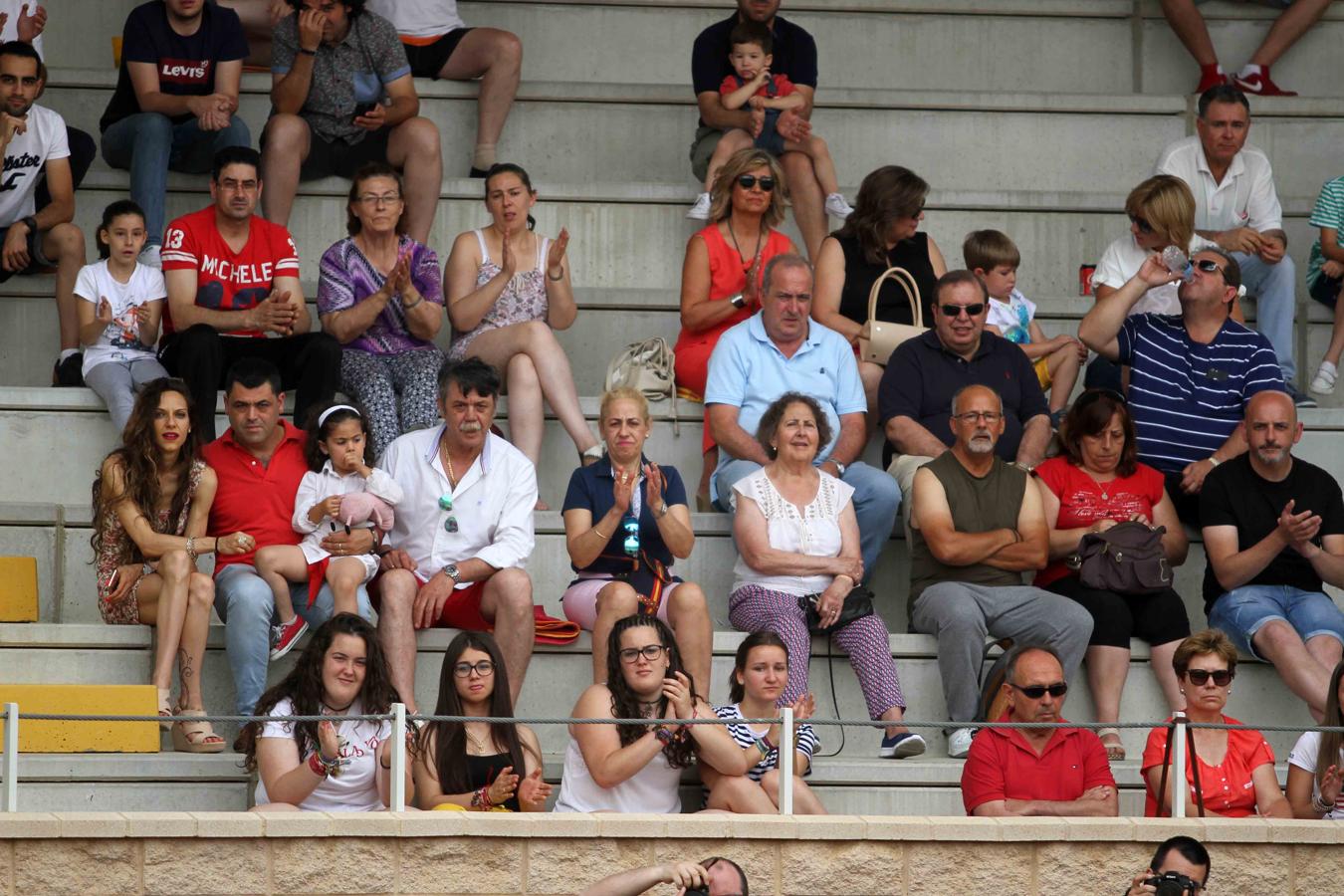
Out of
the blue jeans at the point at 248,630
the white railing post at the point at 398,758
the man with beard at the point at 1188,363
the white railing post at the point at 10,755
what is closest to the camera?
the white railing post at the point at 10,755

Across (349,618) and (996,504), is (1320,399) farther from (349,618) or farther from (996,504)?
(349,618)

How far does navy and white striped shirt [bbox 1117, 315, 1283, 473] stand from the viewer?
27.9ft

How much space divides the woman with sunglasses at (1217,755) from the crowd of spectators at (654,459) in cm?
1

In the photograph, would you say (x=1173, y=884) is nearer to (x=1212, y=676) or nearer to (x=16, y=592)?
(x=1212, y=676)

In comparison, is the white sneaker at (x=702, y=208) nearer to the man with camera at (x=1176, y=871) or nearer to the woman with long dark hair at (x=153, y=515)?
the woman with long dark hair at (x=153, y=515)

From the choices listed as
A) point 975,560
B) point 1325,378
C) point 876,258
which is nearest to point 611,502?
point 975,560

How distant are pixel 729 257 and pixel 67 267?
2523 millimetres

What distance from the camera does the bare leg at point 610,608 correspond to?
704 centimetres

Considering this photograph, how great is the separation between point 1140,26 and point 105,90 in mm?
4866

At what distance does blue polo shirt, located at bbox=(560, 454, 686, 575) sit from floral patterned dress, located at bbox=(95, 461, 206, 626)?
124cm

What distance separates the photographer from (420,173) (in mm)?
9328

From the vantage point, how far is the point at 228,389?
772 centimetres

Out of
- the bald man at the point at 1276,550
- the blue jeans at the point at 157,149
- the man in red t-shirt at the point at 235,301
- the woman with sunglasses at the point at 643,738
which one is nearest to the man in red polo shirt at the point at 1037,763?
the woman with sunglasses at the point at 643,738

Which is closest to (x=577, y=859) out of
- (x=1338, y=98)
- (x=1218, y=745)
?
(x=1218, y=745)
